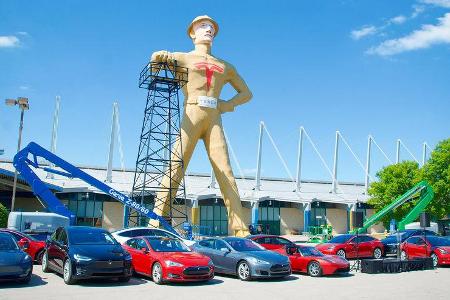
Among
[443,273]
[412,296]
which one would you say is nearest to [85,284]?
[412,296]

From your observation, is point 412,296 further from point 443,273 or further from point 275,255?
point 443,273

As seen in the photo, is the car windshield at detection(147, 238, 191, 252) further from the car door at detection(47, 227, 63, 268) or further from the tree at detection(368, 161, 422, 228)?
the tree at detection(368, 161, 422, 228)

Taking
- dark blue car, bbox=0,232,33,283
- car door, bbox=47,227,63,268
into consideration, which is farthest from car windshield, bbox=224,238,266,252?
dark blue car, bbox=0,232,33,283

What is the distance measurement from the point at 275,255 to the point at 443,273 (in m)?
6.48

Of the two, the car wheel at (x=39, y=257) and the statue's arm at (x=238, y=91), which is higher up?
the statue's arm at (x=238, y=91)

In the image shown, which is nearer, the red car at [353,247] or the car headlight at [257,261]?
the car headlight at [257,261]

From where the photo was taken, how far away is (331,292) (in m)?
11.1

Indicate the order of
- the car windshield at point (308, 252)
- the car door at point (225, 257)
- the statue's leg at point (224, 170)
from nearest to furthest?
the car door at point (225, 257) → the car windshield at point (308, 252) → the statue's leg at point (224, 170)

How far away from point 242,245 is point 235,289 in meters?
2.89

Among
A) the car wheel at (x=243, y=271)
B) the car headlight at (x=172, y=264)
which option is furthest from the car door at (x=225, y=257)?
the car headlight at (x=172, y=264)

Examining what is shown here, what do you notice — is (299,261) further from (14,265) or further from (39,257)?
(39,257)

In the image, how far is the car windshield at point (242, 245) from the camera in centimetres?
1385

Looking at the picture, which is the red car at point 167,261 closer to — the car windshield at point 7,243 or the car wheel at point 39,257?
the car windshield at point 7,243

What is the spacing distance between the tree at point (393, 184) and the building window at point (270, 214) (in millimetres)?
9833
